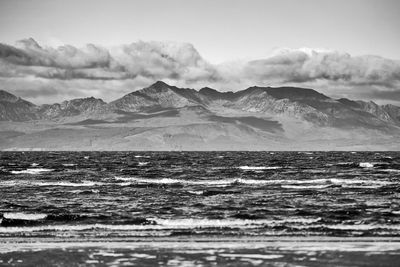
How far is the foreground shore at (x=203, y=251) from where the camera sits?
2080 cm

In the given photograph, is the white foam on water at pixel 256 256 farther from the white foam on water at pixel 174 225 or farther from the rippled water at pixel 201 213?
the white foam on water at pixel 174 225

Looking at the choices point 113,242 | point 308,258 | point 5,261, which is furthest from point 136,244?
point 308,258

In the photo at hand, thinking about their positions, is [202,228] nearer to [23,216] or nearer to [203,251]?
[203,251]

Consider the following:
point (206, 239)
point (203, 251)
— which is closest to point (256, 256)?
point (203, 251)

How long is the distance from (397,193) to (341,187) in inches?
354

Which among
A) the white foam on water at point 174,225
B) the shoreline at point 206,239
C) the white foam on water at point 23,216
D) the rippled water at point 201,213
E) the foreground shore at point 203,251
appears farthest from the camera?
the white foam on water at point 23,216

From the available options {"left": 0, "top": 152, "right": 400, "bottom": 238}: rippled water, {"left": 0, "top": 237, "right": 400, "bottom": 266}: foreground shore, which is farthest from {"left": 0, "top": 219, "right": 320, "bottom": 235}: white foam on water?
{"left": 0, "top": 237, "right": 400, "bottom": 266}: foreground shore

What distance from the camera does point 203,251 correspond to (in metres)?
23.1

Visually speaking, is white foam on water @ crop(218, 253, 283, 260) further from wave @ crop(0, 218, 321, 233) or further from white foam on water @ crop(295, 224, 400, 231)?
white foam on water @ crop(295, 224, 400, 231)

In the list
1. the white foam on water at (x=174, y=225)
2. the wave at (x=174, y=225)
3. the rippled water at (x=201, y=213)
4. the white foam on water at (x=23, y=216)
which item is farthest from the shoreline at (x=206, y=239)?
the white foam on water at (x=23, y=216)

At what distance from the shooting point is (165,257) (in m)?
21.9

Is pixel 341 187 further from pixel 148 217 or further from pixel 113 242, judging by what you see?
pixel 113 242

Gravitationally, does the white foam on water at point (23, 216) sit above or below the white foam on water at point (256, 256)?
below

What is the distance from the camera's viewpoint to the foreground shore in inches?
819
